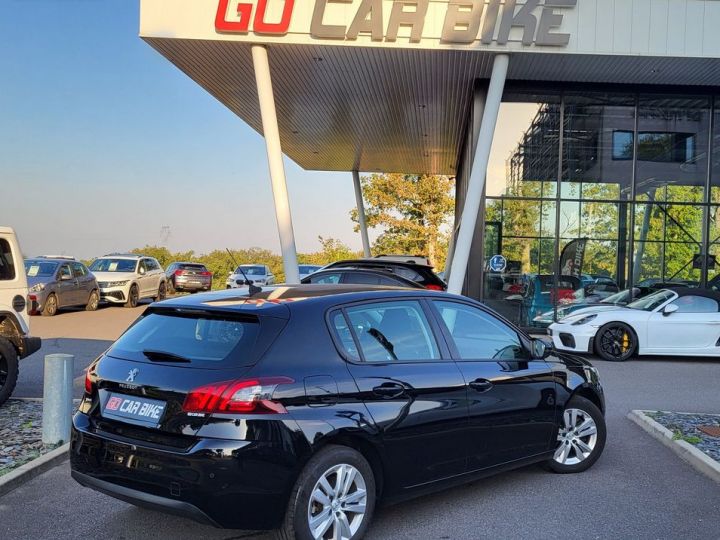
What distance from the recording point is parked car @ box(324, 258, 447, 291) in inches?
534

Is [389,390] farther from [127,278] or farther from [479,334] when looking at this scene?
[127,278]

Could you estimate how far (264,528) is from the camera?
3654mm

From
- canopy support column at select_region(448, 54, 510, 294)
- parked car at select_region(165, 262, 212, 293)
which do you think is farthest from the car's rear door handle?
parked car at select_region(165, 262, 212, 293)

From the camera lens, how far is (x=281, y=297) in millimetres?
4309

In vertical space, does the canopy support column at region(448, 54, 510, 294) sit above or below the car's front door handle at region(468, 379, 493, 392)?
above

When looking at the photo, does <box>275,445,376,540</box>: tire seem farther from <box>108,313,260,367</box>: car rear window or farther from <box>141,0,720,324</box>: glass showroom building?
<box>141,0,720,324</box>: glass showroom building

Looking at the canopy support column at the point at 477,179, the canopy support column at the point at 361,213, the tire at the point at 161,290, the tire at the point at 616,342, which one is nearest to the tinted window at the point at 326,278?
the canopy support column at the point at 477,179

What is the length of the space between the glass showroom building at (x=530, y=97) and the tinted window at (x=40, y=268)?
6.46 m

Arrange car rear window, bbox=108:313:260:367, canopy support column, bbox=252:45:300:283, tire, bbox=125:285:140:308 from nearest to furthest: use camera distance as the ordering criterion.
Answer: car rear window, bbox=108:313:260:367 → canopy support column, bbox=252:45:300:283 → tire, bbox=125:285:140:308

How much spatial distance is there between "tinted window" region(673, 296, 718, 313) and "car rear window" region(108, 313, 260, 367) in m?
10.5

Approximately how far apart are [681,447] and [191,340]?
181 inches

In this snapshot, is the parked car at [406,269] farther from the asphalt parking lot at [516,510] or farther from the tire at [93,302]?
the tire at [93,302]

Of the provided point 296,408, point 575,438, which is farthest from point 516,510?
point 296,408

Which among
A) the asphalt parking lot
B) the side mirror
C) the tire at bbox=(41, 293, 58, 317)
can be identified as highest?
the side mirror
